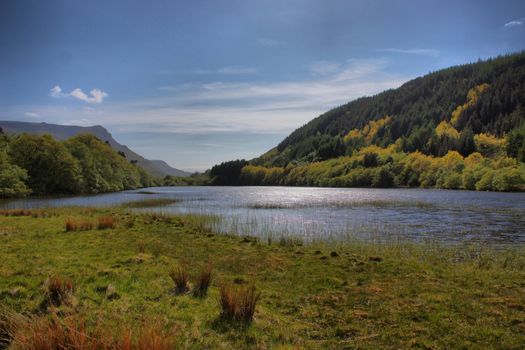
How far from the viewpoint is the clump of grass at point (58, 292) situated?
9.30 m

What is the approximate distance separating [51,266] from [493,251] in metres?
22.6

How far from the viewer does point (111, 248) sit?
18.2 metres

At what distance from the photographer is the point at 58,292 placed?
9.58 meters

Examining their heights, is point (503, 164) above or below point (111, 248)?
above

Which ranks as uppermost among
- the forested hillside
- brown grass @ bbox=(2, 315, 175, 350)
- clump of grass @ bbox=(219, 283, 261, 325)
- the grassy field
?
the forested hillside

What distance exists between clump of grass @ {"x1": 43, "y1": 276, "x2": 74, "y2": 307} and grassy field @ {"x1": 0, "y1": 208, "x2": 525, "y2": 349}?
100 millimetres

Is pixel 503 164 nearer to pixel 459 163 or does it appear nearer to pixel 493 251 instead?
pixel 459 163

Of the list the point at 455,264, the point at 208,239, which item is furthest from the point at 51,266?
the point at 455,264

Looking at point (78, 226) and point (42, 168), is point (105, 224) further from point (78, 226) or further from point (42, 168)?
point (42, 168)

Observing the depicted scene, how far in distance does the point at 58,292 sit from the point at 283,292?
22.5 feet

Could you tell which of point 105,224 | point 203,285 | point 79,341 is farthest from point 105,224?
point 79,341

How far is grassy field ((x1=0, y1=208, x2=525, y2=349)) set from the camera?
8.28m

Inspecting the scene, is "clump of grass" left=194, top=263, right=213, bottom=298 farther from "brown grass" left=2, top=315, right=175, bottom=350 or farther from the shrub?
the shrub

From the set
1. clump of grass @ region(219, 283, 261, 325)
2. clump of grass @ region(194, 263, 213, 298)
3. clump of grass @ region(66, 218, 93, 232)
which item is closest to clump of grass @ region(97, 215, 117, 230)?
clump of grass @ region(66, 218, 93, 232)
